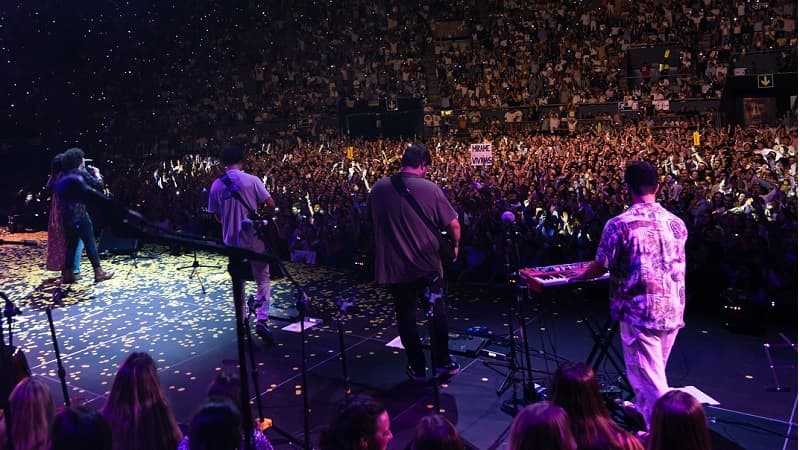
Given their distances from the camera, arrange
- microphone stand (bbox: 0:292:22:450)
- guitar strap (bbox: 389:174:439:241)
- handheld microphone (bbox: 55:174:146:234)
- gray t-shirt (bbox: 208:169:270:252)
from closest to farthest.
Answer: handheld microphone (bbox: 55:174:146:234)
microphone stand (bbox: 0:292:22:450)
guitar strap (bbox: 389:174:439:241)
gray t-shirt (bbox: 208:169:270:252)

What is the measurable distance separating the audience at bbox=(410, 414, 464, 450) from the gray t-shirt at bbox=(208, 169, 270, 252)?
3.69 metres

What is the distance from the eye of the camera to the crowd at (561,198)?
668cm

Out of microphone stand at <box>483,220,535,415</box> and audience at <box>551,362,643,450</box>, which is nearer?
audience at <box>551,362,643,450</box>

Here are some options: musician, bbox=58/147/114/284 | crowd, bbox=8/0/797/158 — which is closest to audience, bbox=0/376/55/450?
musician, bbox=58/147/114/284

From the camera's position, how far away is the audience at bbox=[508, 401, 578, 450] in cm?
248

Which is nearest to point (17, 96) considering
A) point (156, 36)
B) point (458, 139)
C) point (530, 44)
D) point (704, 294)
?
point (156, 36)

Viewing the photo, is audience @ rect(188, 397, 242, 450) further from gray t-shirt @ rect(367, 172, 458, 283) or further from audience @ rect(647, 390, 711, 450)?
gray t-shirt @ rect(367, 172, 458, 283)

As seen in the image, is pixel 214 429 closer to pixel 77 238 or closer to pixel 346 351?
pixel 346 351

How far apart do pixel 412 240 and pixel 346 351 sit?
1503mm

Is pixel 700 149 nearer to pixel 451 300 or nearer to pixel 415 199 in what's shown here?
pixel 451 300

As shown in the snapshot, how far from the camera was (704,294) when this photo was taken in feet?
22.1

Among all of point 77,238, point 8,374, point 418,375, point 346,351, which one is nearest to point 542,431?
point 418,375

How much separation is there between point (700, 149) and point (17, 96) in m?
17.5

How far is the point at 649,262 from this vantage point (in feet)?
12.0
